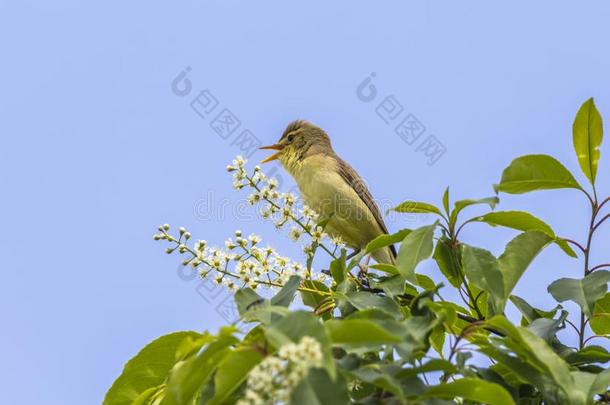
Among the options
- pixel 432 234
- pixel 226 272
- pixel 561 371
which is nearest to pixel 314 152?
pixel 226 272

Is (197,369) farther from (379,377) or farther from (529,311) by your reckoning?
(529,311)

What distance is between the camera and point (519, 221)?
8.36ft

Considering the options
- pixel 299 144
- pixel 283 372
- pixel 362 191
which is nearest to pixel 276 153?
pixel 299 144

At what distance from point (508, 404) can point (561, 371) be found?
0.19 m

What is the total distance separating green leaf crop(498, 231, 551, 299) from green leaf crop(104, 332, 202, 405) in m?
0.96

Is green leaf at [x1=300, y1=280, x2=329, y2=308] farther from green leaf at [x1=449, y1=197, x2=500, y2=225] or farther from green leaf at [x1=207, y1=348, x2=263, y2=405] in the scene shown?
green leaf at [x1=207, y1=348, x2=263, y2=405]

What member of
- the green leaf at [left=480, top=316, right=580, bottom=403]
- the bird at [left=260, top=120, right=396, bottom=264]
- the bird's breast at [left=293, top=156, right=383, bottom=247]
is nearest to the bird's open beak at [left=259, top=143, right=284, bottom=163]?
the bird at [left=260, top=120, right=396, bottom=264]

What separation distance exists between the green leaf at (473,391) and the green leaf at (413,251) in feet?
1.75

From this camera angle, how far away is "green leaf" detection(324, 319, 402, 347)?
62.0 inches

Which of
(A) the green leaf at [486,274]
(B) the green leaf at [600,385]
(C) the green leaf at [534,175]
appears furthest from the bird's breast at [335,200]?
(B) the green leaf at [600,385]

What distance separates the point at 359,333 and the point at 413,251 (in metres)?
0.74

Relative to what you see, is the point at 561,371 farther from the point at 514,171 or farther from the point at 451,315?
the point at 514,171

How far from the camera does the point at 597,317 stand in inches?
111

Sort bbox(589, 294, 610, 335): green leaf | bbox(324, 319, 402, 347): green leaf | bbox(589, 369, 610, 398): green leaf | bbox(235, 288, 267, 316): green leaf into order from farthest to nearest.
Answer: bbox(589, 294, 610, 335): green leaf → bbox(235, 288, 267, 316): green leaf → bbox(589, 369, 610, 398): green leaf → bbox(324, 319, 402, 347): green leaf
